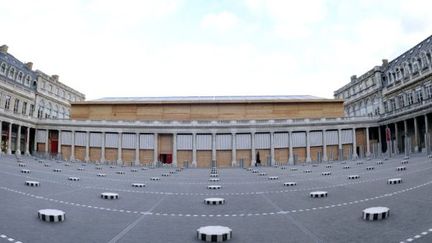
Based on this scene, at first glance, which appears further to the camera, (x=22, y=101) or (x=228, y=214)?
(x=22, y=101)

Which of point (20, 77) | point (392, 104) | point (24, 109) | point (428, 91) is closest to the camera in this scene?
point (428, 91)

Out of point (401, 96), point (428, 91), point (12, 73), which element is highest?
point (12, 73)

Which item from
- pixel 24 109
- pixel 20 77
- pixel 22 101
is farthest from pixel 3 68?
pixel 24 109

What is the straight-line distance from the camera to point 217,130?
3088 inches

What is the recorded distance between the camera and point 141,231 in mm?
12570

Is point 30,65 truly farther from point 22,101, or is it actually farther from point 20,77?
point 22,101

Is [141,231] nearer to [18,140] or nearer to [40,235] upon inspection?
[40,235]

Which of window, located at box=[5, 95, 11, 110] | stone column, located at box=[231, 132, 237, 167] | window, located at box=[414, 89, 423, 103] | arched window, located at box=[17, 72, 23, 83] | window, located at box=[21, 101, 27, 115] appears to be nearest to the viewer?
window, located at box=[414, 89, 423, 103]

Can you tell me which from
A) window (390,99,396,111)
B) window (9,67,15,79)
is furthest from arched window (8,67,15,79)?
window (390,99,396,111)

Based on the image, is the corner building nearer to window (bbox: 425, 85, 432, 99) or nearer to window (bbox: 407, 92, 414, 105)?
window (bbox: 407, 92, 414, 105)

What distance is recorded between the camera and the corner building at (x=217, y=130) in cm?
7838

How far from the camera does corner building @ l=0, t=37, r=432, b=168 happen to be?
7838 cm

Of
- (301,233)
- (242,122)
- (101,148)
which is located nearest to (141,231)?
(301,233)

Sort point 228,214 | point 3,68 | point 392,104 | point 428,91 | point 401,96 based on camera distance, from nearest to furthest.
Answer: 1. point 228,214
2. point 428,91
3. point 401,96
4. point 3,68
5. point 392,104
